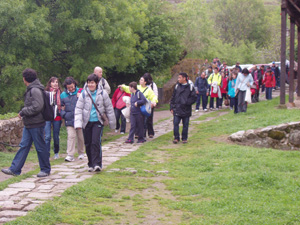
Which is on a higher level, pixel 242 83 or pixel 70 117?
pixel 242 83

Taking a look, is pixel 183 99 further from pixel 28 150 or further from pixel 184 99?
pixel 28 150

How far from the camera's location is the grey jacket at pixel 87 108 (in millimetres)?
7930

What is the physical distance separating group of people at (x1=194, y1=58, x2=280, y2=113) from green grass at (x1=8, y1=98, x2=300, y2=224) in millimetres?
6762

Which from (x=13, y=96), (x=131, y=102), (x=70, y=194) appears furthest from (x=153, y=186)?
(x=13, y=96)

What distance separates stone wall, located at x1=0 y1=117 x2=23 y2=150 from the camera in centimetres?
1035

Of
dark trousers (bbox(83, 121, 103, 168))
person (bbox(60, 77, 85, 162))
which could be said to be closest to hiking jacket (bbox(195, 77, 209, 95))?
person (bbox(60, 77, 85, 162))

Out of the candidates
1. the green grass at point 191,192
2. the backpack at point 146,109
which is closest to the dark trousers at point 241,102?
the backpack at point 146,109

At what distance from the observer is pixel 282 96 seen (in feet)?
52.5

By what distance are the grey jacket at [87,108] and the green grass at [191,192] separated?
1016 mm

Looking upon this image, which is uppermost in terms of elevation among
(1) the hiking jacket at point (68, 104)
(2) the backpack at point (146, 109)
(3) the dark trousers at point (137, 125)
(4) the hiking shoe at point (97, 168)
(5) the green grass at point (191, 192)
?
(1) the hiking jacket at point (68, 104)

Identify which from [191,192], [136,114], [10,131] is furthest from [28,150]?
[136,114]

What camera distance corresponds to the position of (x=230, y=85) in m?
17.7

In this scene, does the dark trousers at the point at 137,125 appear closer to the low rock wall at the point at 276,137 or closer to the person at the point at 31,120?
the low rock wall at the point at 276,137

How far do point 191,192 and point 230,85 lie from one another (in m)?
11.6
